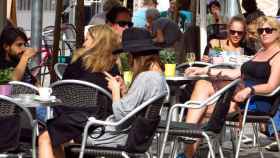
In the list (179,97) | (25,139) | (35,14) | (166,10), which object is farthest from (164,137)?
(166,10)

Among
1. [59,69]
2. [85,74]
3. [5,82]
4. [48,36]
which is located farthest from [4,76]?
[48,36]

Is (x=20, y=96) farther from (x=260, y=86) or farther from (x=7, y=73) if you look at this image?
(x=260, y=86)

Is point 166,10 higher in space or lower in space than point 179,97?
higher

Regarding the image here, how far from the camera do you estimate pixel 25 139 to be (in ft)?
19.5

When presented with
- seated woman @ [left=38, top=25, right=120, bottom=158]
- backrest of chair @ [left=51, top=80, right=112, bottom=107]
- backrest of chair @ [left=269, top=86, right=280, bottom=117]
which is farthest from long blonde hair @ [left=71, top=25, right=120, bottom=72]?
backrest of chair @ [left=269, top=86, right=280, bottom=117]

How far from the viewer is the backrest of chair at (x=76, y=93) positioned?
572cm

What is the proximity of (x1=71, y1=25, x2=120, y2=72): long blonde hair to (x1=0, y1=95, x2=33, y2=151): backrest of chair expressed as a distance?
0.82m

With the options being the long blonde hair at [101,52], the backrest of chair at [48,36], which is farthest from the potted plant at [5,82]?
the backrest of chair at [48,36]

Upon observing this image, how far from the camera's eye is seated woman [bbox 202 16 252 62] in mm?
8664

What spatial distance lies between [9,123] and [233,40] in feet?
13.4

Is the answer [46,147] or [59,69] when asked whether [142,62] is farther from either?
[59,69]

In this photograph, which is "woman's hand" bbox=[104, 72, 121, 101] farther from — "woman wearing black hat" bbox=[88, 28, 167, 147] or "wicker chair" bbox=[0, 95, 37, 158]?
"wicker chair" bbox=[0, 95, 37, 158]

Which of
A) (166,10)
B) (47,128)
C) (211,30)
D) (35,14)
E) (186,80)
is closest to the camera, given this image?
(47,128)

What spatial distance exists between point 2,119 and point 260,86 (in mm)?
2732
